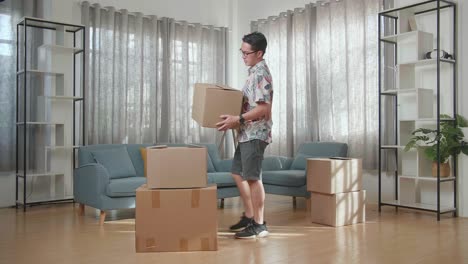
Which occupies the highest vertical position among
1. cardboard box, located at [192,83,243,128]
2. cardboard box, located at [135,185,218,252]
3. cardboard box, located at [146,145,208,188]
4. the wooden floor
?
cardboard box, located at [192,83,243,128]

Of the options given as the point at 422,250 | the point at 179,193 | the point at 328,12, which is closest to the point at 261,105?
the point at 179,193

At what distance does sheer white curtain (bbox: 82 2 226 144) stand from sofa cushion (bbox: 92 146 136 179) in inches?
36.3

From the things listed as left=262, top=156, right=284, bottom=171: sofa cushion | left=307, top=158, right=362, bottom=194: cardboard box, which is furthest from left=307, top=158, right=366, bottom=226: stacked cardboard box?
left=262, top=156, right=284, bottom=171: sofa cushion

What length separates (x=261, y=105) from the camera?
310 centimetres

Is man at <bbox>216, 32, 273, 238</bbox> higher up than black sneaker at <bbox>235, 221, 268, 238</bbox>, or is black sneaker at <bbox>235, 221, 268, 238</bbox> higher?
man at <bbox>216, 32, 273, 238</bbox>

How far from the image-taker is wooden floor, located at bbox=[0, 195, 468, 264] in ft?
8.89

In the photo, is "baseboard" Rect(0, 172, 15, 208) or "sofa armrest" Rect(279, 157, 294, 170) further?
"sofa armrest" Rect(279, 157, 294, 170)

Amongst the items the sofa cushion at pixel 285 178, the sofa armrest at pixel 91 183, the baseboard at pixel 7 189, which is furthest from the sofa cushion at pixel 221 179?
the baseboard at pixel 7 189

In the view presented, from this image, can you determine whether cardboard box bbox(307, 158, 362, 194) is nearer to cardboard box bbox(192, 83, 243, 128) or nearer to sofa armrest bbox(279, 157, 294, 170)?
cardboard box bbox(192, 83, 243, 128)

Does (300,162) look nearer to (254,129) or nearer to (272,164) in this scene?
(272,164)

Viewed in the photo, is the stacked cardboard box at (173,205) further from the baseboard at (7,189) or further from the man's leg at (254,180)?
the baseboard at (7,189)

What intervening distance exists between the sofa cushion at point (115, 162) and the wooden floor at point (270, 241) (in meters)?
0.40

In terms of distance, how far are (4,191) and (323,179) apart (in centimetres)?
331

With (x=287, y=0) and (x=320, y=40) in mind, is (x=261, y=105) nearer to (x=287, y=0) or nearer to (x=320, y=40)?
(x=320, y=40)
